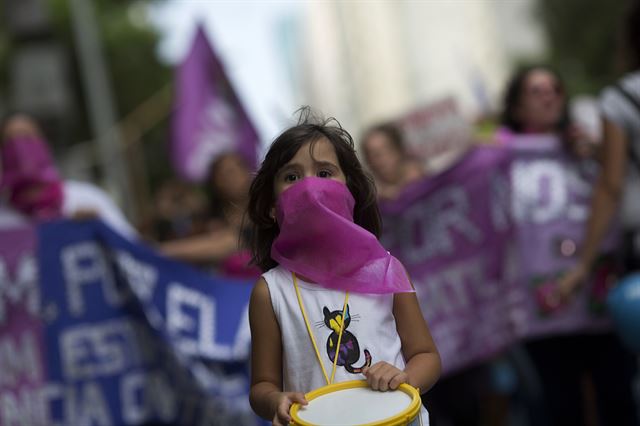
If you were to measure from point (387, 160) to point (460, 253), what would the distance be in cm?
60

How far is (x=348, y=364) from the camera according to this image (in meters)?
2.55

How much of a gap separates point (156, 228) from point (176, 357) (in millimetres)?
2365

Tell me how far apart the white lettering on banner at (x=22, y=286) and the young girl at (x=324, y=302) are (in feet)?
8.93

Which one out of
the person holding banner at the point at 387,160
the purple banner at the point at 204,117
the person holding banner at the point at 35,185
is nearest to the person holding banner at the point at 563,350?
the person holding banner at the point at 387,160

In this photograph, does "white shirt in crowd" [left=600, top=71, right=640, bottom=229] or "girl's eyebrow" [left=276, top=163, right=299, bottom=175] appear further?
"white shirt in crowd" [left=600, top=71, right=640, bottom=229]

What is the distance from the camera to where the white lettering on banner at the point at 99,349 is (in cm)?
512

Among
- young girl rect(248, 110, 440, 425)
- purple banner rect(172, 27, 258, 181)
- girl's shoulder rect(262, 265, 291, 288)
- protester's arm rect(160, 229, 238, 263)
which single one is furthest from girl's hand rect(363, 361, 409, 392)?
purple banner rect(172, 27, 258, 181)

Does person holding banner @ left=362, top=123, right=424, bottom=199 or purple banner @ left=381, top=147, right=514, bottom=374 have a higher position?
person holding banner @ left=362, top=123, right=424, bottom=199

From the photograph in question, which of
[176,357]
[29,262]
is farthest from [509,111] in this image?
[29,262]

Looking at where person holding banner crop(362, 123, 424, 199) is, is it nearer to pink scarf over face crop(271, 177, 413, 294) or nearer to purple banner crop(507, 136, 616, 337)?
purple banner crop(507, 136, 616, 337)

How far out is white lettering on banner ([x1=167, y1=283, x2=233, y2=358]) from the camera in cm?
513

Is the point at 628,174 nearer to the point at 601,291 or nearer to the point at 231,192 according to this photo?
the point at 601,291

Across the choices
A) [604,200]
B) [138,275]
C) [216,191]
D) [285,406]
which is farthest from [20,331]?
[285,406]

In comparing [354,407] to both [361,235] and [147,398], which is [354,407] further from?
[147,398]
